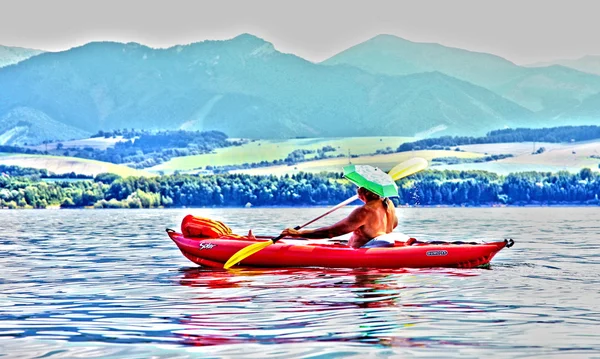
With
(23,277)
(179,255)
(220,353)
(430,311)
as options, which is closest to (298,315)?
(430,311)

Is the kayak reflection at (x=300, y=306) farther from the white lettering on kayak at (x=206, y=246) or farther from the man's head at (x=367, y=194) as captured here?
the man's head at (x=367, y=194)

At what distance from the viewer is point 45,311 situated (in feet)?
72.7

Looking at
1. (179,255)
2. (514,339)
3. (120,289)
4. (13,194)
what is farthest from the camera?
(13,194)

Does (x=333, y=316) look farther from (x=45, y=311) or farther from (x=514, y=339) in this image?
(x=45, y=311)

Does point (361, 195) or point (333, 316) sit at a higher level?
point (361, 195)

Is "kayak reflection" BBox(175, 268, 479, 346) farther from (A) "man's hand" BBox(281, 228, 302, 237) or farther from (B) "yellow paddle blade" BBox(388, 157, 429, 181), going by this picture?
(B) "yellow paddle blade" BBox(388, 157, 429, 181)

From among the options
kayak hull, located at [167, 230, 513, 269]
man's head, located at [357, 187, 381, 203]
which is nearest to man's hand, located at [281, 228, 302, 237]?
kayak hull, located at [167, 230, 513, 269]

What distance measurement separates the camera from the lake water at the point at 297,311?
58.1 feet

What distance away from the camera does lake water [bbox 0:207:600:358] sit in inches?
698

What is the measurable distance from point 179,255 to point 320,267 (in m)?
9.71

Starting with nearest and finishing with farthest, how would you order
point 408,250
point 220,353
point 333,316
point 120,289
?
1. point 220,353
2. point 333,316
3. point 120,289
4. point 408,250

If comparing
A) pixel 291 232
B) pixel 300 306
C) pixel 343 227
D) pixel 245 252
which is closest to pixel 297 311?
pixel 300 306

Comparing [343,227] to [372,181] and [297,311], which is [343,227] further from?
[297,311]

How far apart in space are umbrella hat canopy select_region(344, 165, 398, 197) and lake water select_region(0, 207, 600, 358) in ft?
6.59
